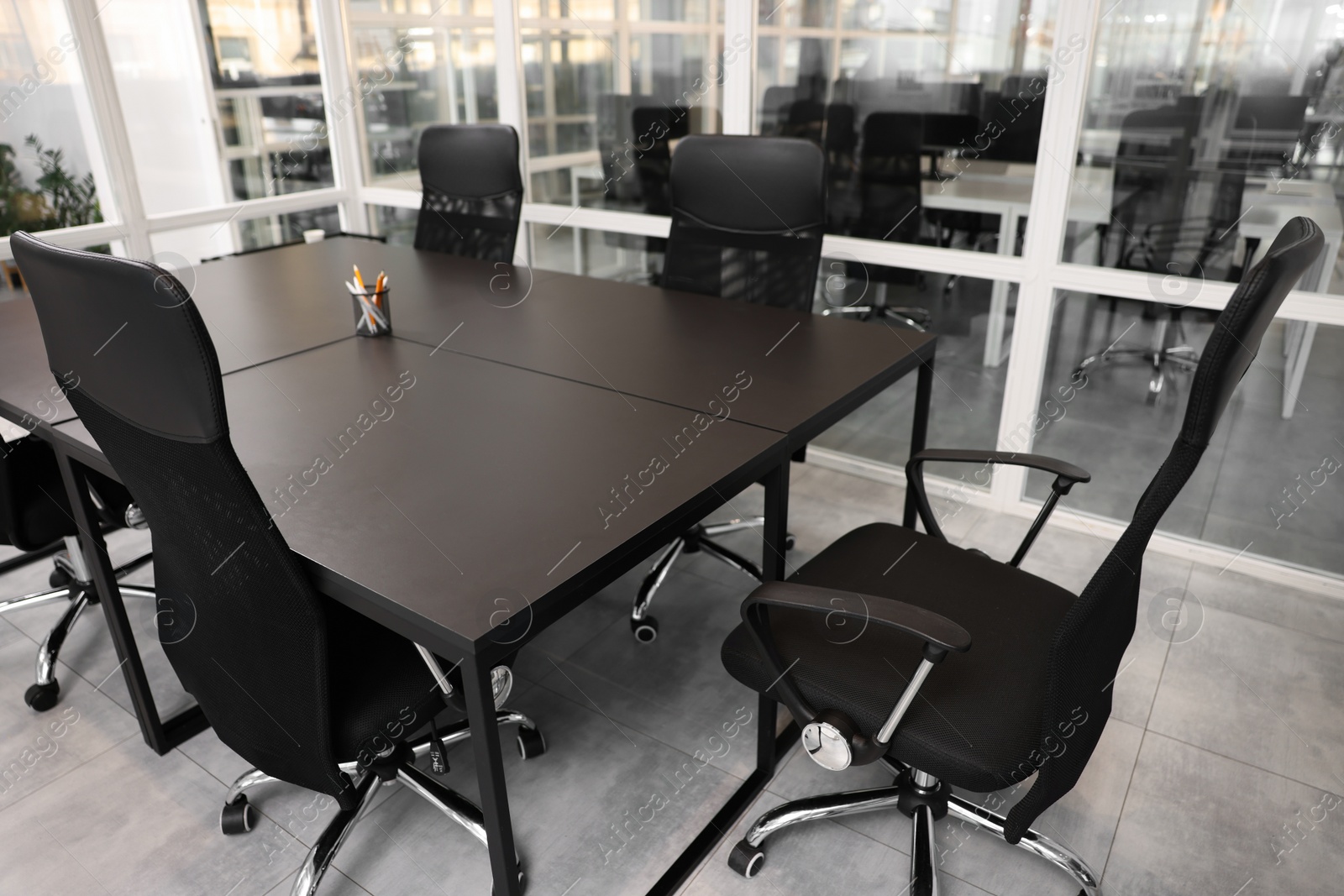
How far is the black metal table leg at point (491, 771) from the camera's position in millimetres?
1319

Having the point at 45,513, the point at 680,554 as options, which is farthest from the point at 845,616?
the point at 45,513

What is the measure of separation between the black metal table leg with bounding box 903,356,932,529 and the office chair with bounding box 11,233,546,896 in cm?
129

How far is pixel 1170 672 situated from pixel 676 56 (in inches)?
111

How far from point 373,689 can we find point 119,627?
0.89 m

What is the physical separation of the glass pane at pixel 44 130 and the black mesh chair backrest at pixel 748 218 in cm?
270

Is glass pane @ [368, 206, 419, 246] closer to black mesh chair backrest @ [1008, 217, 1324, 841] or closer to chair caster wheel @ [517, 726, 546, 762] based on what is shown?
chair caster wheel @ [517, 726, 546, 762]

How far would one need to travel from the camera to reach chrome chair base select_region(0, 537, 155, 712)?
7.68ft

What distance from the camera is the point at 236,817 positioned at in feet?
6.37

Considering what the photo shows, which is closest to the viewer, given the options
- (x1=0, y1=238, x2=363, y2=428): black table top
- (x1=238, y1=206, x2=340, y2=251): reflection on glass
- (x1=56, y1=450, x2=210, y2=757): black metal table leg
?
(x1=56, y1=450, x2=210, y2=757): black metal table leg

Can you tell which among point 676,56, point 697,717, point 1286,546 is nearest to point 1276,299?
point 697,717

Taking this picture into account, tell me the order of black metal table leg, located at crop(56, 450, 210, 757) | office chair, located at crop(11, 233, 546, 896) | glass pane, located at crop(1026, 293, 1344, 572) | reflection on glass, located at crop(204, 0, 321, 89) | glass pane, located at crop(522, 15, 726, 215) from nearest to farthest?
office chair, located at crop(11, 233, 546, 896), black metal table leg, located at crop(56, 450, 210, 757), glass pane, located at crop(1026, 293, 1344, 572), glass pane, located at crop(522, 15, 726, 215), reflection on glass, located at crop(204, 0, 321, 89)

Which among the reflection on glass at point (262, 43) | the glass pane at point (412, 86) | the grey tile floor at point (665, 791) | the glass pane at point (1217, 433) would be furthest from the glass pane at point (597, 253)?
the grey tile floor at point (665, 791)

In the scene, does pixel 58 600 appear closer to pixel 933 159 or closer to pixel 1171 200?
pixel 933 159

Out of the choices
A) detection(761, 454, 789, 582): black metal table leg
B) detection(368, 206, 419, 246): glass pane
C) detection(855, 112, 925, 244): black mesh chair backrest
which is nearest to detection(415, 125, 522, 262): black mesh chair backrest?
detection(368, 206, 419, 246): glass pane
